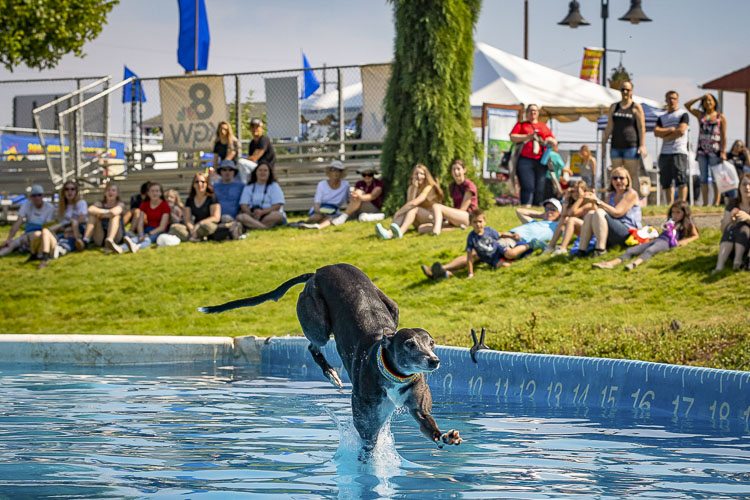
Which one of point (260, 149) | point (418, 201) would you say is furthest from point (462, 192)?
point (260, 149)

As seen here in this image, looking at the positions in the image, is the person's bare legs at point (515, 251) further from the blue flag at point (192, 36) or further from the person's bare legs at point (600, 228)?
the blue flag at point (192, 36)

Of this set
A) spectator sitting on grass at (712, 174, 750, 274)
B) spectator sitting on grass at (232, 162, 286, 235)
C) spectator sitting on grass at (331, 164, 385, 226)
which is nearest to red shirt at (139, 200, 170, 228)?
spectator sitting on grass at (232, 162, 286, 235)

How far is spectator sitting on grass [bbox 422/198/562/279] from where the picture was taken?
11.8 meters

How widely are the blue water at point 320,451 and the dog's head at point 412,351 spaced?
2.17 feet

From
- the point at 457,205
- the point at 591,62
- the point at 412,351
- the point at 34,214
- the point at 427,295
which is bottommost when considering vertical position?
the point at 427,295

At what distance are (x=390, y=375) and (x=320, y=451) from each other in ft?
4.15

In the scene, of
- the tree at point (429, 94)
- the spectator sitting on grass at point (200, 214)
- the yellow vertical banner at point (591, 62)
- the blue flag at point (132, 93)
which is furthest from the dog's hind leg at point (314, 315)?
the yellow vertical banner at point (591, 62)

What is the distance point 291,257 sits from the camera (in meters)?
13.4

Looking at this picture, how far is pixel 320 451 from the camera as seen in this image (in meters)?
5.24

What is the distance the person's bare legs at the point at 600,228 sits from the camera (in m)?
11.2

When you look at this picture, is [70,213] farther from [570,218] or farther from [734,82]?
[734,82]

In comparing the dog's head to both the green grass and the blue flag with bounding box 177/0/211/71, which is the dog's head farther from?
the blue flag with bounding box 177/0/211/71

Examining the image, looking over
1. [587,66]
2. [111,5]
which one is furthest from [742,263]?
[587,66]

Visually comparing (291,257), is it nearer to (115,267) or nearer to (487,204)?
(115,267)
